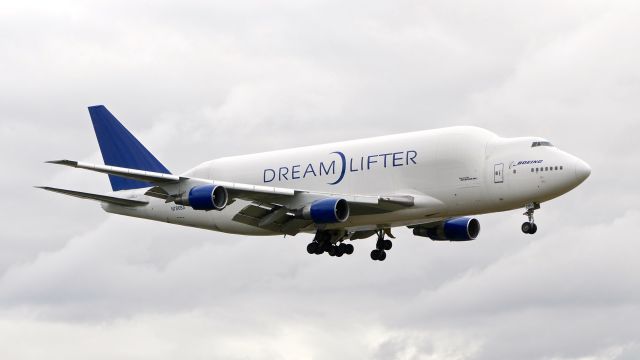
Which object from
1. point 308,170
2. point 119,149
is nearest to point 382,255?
point 308,170

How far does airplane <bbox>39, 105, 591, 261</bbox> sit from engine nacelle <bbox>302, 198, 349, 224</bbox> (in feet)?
0.19

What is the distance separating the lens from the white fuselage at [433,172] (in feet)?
202

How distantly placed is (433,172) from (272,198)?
8101 millimetres

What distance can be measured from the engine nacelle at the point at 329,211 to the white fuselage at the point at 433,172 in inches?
77.0

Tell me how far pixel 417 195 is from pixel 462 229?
823 cm

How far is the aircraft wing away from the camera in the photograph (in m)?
63.0

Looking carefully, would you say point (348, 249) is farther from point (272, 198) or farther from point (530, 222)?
point (530, 222)

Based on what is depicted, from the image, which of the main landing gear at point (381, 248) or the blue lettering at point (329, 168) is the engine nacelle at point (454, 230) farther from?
the blue lettering at point (329, 168)

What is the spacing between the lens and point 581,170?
61.5m

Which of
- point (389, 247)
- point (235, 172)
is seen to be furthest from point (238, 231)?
point (389, 247)

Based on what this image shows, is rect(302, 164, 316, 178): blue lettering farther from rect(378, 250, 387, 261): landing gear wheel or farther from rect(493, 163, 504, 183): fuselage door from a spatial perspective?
rect(493, 163, 504, 183): fuselage door

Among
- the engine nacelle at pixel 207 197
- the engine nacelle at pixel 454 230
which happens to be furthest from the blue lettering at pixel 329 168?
the engine nacelle at pixel 454 230

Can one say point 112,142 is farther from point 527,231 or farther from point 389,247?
point 527,231

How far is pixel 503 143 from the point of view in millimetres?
62844
